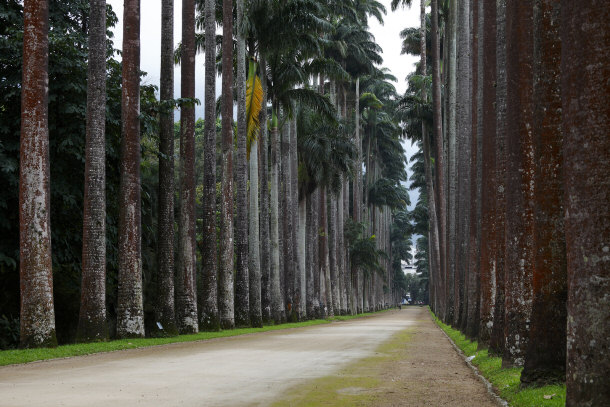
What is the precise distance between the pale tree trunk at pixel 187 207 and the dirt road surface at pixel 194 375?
6693mm

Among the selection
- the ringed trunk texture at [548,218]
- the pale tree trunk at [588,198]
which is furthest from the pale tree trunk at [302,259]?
the pale tree trunk at [588,198]

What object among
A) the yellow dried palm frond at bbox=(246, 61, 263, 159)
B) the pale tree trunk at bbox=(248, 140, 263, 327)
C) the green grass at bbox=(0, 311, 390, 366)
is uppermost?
the yellow dried palm frond at bbox=(246, 61, 263, 159)

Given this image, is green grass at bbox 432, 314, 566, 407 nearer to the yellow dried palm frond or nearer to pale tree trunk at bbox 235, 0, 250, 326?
pale tree trunk at bbox 235, 0, 250, 326

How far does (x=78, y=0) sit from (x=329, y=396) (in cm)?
1970

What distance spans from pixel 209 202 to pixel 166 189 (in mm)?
3706

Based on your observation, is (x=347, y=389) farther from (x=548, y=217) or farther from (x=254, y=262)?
(x=254, y=262)

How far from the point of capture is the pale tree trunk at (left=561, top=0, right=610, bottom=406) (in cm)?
647

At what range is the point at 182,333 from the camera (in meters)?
24.0

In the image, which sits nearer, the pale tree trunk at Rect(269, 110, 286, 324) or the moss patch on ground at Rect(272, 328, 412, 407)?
the moss patch on ground at Rect(272, 328, 412, 407)

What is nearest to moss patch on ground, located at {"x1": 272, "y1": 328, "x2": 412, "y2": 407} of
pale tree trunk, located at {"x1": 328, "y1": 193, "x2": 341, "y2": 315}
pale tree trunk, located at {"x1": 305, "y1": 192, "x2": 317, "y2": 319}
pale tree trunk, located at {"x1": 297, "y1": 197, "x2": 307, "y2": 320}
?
pale tree trunk, located at {"x1": 297, "y1": 197, "x2": 307, "y2": 320}

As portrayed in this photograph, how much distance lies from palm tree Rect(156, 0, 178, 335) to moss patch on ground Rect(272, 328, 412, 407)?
10928mm

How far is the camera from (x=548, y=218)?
29.4 ft

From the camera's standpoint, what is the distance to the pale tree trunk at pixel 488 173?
1674cm

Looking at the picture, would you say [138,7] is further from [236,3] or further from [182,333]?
[236,3]
